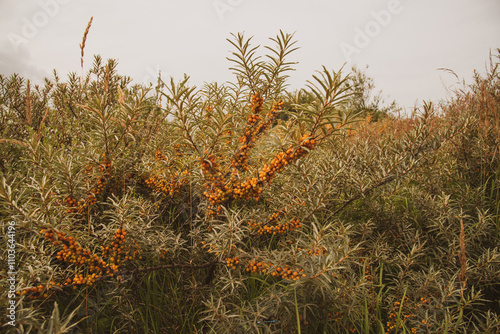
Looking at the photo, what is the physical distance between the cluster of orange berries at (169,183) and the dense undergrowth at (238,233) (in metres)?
0.01

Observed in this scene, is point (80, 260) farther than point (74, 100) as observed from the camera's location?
No

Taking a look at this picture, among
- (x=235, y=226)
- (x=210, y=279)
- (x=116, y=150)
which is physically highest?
(x=116, y=150)

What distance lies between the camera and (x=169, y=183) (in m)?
1.78

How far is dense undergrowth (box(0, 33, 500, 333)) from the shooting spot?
1134 mm

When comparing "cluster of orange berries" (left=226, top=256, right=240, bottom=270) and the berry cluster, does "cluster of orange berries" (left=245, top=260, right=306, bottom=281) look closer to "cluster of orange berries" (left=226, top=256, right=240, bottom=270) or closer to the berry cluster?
"cluster of orange berries" (left=226, top=256, right=240, bottom=270)

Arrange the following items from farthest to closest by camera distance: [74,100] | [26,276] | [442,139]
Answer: [74,100] < [442,139] < [26,276]

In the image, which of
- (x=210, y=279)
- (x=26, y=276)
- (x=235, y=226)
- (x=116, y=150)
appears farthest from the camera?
(x=116, y=150)

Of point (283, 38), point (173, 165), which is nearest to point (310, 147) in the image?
point (283, 38)

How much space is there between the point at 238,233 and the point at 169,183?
29.9 inches

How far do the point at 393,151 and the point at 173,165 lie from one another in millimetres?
1539

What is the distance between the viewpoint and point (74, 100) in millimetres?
2580

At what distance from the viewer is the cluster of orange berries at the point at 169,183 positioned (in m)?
1.72

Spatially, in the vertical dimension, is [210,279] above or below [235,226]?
below

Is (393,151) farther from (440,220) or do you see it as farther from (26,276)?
(26,276)
